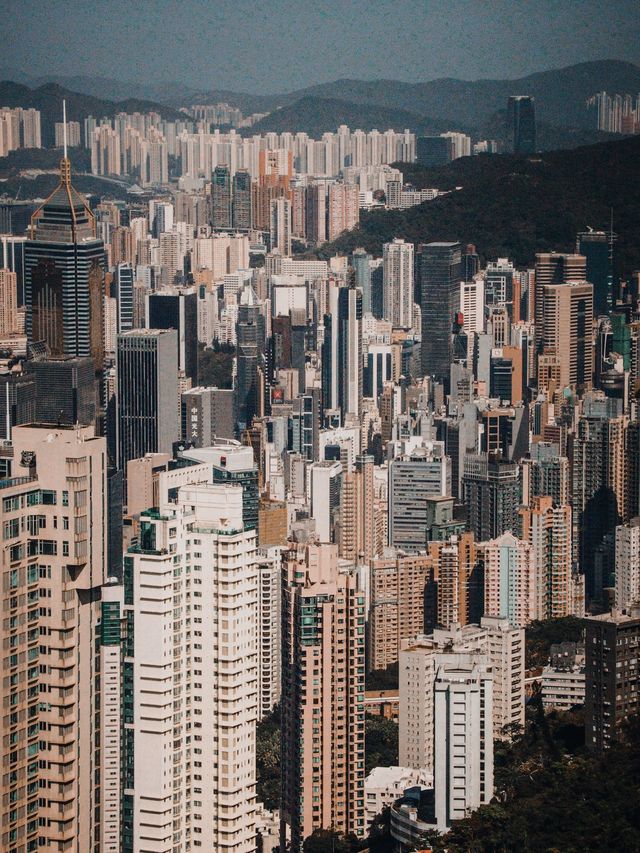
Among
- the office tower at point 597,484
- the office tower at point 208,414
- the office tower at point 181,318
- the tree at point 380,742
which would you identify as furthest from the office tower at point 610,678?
the office tower at point 181,318

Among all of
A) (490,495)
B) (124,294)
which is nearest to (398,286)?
(124,294)

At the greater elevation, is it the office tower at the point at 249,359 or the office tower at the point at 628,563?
the office tower at the point at 249,359

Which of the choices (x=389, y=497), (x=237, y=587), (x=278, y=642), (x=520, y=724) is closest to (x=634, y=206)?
(x=389, y=497)

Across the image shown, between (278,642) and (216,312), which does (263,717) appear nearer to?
(278,642)

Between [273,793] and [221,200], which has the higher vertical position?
[221,200]

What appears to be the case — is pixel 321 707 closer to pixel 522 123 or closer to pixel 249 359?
pixel 249 359

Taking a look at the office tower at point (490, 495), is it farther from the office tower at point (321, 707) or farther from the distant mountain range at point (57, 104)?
the office tower at point (321, 707)
